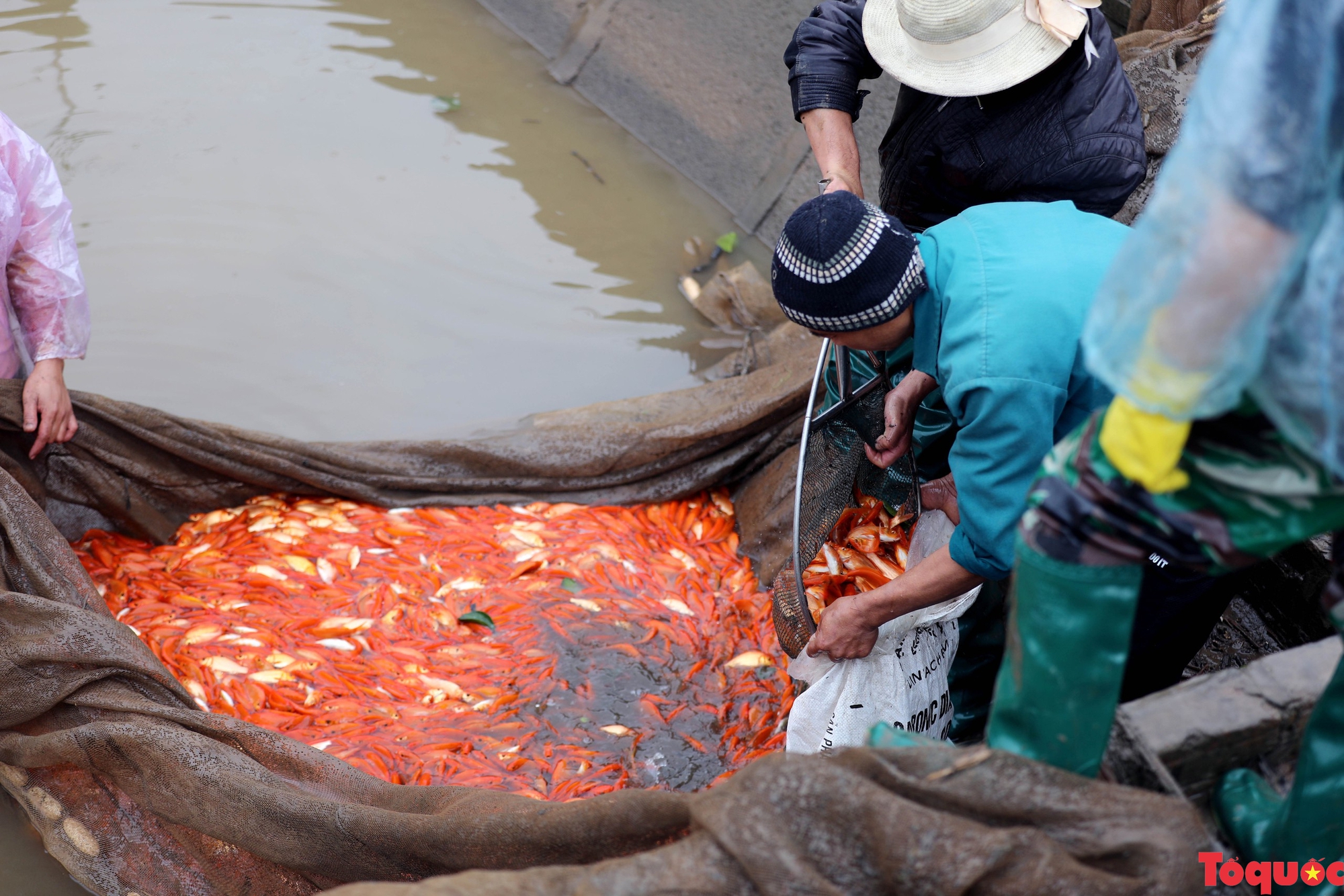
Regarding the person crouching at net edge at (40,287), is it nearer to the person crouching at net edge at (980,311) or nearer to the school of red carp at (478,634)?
the school of red carp at (478,634)

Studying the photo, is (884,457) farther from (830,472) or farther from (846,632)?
(846,632)

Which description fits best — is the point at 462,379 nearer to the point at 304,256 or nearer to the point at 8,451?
the point at 304,256

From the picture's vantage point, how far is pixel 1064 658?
4.53ft

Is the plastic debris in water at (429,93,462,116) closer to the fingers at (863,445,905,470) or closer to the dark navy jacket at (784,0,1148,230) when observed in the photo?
the dark navy jacket at (784,0,1148,230)

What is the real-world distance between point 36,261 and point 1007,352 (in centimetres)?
277

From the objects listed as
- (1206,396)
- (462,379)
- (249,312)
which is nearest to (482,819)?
(1206,396)

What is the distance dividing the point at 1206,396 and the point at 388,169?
5395mm

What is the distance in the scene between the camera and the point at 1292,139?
40.4 inches

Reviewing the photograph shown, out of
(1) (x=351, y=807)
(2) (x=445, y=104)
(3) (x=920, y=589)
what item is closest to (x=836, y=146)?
(3) (x=920, y=589)

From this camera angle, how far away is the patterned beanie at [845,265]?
197 cm

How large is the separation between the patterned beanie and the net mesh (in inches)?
25.2

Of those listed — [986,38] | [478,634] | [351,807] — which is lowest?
[478,634]

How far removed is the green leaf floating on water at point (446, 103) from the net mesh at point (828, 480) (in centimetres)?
457

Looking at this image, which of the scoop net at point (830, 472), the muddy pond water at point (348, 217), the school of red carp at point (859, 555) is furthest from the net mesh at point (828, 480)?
the muddy pond water at point (348, 217)
